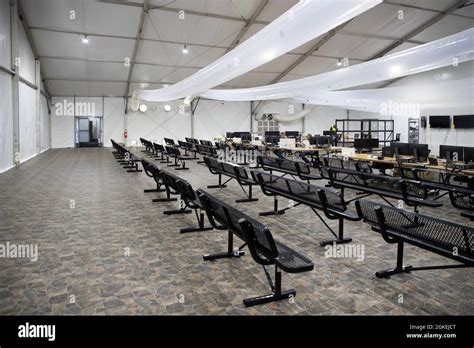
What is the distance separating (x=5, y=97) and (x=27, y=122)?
3801mm

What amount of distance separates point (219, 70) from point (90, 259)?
5328 millimetres

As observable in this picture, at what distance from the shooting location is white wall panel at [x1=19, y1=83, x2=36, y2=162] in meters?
12.8

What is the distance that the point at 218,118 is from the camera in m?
24.0

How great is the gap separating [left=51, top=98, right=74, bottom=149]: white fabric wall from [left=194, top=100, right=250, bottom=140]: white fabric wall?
24.6ft

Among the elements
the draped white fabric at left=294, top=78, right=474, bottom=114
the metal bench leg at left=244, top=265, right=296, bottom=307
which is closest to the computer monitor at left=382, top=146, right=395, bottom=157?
the draped white fabric at left=294, top=78, right=474, bottom=114

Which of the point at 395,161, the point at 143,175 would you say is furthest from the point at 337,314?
the point at 143,175

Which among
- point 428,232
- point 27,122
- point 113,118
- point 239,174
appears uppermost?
point 113,118

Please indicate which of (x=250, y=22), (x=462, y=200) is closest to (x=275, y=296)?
(x=462, y=200)

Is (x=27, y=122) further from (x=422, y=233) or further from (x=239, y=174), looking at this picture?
(x=422, y=233)

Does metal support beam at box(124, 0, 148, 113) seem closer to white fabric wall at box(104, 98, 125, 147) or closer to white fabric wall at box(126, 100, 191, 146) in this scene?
white fabric wall at box(104, 98, 125, 147)

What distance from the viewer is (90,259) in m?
3.73

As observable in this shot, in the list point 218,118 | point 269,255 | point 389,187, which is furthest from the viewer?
point 218,118

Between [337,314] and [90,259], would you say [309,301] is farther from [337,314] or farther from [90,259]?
[90,259]

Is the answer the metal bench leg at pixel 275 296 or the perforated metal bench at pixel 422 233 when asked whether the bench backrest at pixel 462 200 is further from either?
the metal bench leg at pixel 275 296
